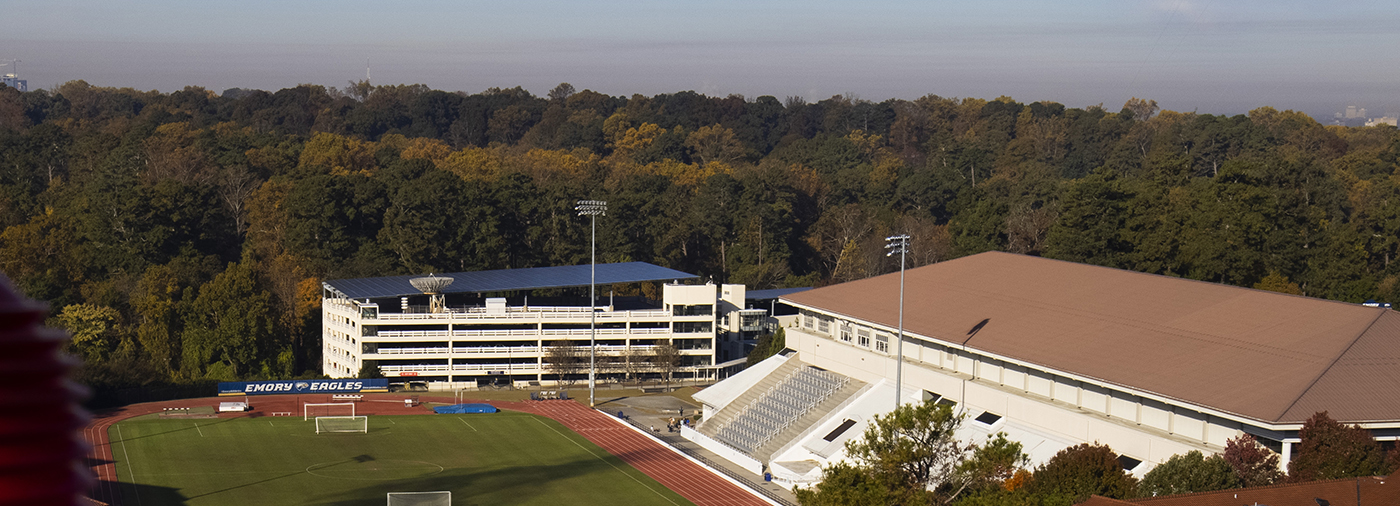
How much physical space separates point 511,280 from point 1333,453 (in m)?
53.0

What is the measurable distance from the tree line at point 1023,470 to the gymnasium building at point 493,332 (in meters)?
34.8

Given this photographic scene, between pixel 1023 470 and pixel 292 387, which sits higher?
pixel 1023 470

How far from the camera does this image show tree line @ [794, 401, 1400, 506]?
33500 mm

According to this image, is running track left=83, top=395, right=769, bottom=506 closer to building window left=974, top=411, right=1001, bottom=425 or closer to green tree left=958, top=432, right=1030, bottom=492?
building window left=974, top=411, right=1001, bottom=425

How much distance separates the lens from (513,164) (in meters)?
127

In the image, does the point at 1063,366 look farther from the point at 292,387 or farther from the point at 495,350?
the point at 292,387

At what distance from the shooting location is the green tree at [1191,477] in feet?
122

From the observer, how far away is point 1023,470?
4097cm

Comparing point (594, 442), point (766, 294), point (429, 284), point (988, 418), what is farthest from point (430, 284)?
point (988, 418)

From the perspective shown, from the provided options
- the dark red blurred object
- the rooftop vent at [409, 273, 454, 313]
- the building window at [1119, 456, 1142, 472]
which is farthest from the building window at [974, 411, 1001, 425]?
the dark red blurred object

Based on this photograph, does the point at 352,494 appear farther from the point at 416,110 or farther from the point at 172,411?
the point at 416,110

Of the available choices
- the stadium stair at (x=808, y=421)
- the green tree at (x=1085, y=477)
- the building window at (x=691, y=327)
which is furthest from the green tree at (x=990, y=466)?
the building window at (x=691, y=327)

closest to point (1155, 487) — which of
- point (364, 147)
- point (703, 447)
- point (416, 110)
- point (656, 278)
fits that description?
point (703, 447)

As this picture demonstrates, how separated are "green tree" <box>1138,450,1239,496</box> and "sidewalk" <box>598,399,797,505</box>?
1394 cm
